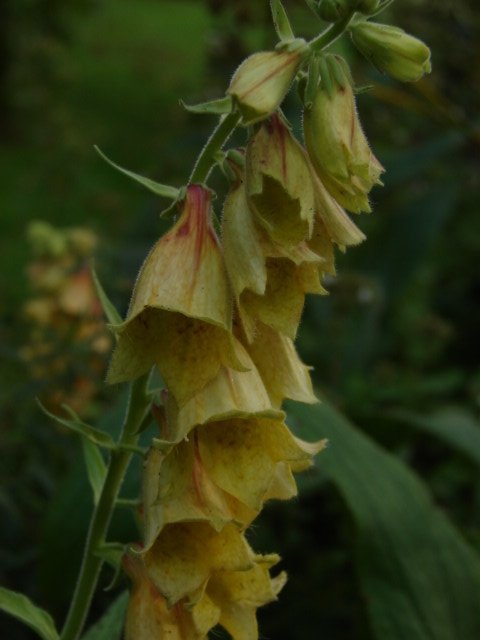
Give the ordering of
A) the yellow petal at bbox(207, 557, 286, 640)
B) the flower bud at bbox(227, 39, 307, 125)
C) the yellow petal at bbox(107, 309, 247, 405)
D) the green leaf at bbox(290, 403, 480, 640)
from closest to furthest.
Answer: the flower bud at bbox(227, 39, 307, 125) < the yellow petal at bbox(107, 309, 247, 405) < the yellow petal at bbox(207, 557, 286, 640) < the green leaf at bbox(290, 403, 480, 640)

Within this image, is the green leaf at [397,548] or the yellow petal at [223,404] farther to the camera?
the green leaf at [397,548]

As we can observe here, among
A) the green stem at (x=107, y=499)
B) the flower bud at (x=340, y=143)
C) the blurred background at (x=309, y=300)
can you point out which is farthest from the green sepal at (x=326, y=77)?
the green stem at (x=107, y=499)

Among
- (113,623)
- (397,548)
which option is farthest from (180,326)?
(397,548)

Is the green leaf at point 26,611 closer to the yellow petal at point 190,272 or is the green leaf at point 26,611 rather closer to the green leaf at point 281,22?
the yellow petal at point 190,272

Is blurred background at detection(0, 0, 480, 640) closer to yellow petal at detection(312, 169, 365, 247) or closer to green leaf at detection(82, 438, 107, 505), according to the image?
yellow petal at detection(312, 169, 365, 247)

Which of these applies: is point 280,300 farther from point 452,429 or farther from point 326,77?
point 452,429

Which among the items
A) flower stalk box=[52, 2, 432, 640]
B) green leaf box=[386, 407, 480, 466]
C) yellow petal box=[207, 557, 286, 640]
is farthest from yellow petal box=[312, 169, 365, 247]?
green leaf box=[386, 407, 480, 466]
